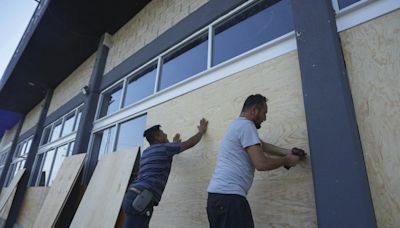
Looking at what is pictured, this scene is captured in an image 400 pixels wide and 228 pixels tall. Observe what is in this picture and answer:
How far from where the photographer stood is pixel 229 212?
151cm

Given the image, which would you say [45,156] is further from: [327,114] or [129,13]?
[327,114]

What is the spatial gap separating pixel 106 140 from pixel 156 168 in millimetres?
2240

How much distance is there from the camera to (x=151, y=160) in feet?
7.84

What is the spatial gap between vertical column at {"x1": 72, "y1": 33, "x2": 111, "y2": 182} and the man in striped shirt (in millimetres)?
2404

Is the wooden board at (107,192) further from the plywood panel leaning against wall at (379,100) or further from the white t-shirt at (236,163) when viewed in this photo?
Answer: the plywood panel leaning against wall at (379,100)

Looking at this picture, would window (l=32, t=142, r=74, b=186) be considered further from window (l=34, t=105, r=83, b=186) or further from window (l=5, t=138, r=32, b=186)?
window (l=5, t=138, r=32, b=186)

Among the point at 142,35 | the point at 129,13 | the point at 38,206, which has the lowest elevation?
the point at 38,206

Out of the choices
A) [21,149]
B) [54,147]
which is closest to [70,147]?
[54,147]

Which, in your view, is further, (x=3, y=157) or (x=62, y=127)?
(x=3, y=157)

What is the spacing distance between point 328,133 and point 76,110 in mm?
5538

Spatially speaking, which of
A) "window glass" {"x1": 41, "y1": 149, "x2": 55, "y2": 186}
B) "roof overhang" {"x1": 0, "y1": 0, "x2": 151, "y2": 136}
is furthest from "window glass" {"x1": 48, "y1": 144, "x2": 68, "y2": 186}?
"roof overhang" {"x1": 0, "y1": 0, "x2": 151, "y2": 136}

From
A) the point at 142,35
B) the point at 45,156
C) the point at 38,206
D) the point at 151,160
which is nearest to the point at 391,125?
the point at 151,160

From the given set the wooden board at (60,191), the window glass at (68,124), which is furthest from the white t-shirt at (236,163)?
the window glass at (68,124)

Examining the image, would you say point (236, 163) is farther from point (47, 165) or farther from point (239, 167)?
point (47, 165)
